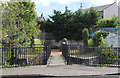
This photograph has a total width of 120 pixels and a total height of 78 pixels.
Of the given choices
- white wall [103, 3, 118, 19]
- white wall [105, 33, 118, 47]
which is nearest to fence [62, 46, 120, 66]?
white wall [105, 33, 118, 47]

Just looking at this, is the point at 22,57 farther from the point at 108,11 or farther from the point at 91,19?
the point at 108,11

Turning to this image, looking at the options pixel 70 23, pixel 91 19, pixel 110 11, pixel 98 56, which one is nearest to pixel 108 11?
pixel 110 11

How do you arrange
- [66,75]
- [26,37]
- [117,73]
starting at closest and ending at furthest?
[66,75] < [117,73] < [26,37]

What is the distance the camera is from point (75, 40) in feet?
95.5

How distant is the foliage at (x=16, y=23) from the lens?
40.3 feet

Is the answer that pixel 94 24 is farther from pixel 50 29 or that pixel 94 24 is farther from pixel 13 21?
pixel 13 21

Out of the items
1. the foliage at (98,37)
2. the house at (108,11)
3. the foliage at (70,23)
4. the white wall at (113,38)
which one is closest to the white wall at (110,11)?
the house at (108,11)

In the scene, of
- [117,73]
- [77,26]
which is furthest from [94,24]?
[117,73]

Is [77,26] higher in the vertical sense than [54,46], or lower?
higher

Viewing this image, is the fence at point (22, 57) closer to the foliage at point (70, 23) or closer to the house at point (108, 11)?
the foliage at point (70, 23)

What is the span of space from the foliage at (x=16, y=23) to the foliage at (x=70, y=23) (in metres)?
13.6

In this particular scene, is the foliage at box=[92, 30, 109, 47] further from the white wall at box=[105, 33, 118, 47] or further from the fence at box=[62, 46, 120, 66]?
the fence at box=[62, 46, 120, 66]

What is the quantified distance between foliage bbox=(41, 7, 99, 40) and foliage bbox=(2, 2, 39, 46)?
13.6m

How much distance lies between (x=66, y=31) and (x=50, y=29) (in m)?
3.41
